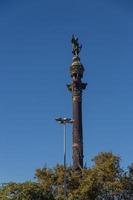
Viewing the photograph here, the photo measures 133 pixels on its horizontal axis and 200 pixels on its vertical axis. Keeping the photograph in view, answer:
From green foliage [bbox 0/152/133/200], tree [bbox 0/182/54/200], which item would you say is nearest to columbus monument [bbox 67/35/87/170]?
green foliage [bbox 0/152/133/200]

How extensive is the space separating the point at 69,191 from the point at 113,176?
564 cm

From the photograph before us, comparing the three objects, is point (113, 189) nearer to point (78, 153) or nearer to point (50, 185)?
point (50, 185)

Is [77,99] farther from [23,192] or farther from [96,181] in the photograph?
[23,192]

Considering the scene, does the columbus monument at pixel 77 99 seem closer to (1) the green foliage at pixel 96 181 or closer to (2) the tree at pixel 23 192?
(1) the green foliage at pixel 96 181

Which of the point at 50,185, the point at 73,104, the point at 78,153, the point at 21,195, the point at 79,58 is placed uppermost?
the point at 79,58

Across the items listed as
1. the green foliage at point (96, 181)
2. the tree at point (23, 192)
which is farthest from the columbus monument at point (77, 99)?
the tree at point (23, 192)

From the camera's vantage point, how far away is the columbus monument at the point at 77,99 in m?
81.9

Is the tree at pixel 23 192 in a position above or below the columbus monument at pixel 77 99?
below

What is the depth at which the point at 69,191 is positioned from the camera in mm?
67062

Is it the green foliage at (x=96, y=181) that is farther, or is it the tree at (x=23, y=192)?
the green foliage at (x=96, y=181)

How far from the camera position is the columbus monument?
269 ft

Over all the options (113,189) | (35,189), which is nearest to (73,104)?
(113,189)

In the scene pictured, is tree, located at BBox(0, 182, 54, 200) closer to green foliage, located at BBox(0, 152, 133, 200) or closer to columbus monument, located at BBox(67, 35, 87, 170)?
green foliage, located at BBox(0, 152, 133, 200)

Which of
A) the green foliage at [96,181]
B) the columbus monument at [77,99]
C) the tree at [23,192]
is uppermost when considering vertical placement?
the columbus monument at [77,99]
